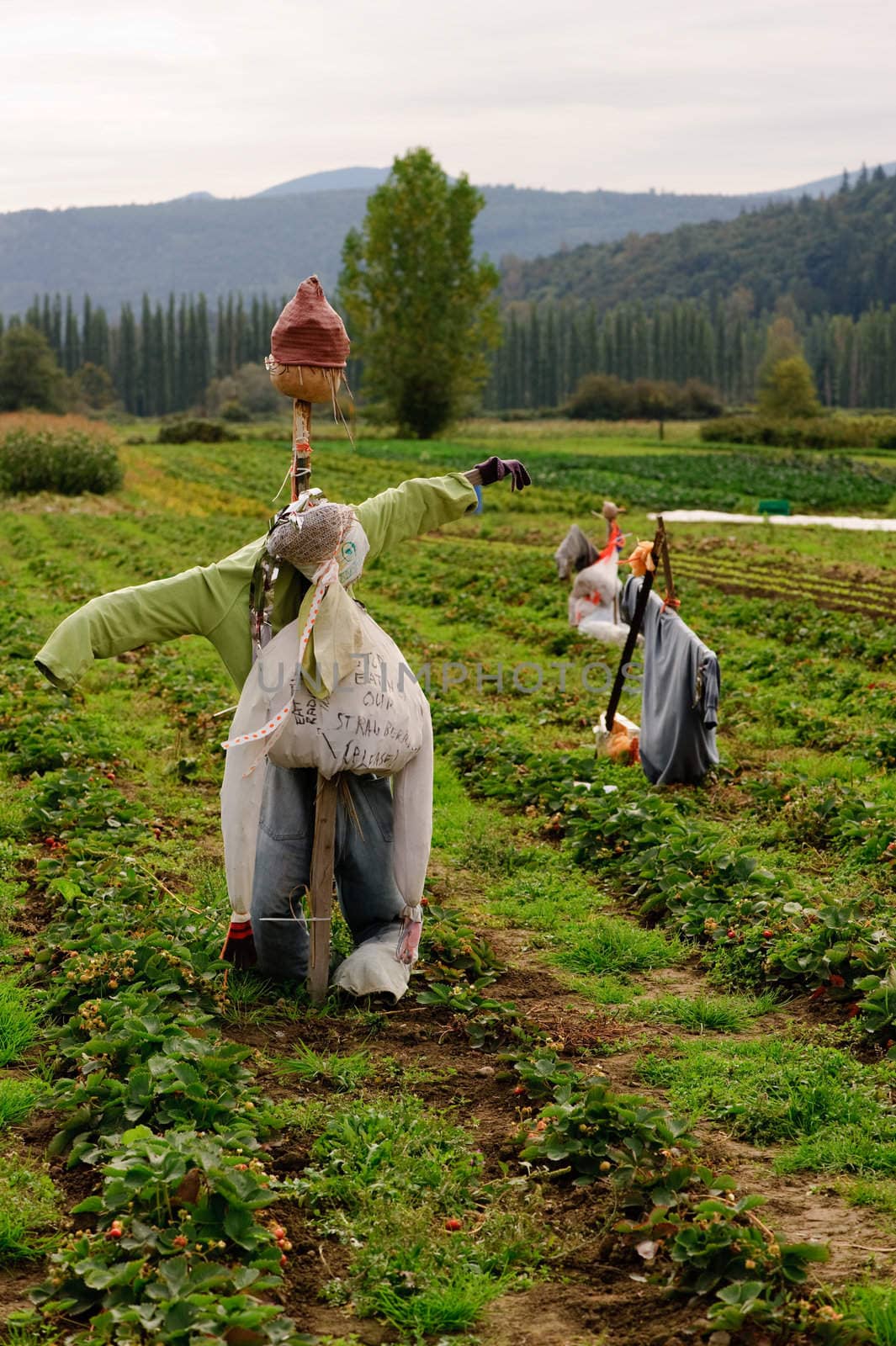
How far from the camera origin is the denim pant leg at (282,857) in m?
5.16

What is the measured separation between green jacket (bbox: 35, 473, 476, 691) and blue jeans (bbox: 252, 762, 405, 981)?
1.65 ft

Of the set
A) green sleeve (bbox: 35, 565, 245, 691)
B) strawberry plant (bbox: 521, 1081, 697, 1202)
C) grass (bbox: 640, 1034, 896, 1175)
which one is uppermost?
green sleeve (bbox: 35, 565, 245, 691)

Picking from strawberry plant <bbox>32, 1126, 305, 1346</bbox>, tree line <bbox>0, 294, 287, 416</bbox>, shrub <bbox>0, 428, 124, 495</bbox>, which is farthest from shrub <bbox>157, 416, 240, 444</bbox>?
strawberry plant <bbox>32, 1126, 305, 1346</bbox>

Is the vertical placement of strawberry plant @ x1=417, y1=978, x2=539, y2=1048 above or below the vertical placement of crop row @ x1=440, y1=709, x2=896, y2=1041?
below

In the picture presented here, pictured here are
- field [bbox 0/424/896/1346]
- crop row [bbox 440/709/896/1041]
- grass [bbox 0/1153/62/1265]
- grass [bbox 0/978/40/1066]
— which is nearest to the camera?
field [bbox 0/424/896/1346]

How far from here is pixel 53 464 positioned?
33.3m

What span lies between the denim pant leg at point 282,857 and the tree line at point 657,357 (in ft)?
360

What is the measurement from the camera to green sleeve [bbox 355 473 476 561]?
16.8 ft

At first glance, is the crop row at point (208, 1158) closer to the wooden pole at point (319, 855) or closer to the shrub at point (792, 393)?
the wooden pole at point (319, 855)

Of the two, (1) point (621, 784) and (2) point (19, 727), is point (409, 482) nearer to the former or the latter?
(1) point (621, 784)

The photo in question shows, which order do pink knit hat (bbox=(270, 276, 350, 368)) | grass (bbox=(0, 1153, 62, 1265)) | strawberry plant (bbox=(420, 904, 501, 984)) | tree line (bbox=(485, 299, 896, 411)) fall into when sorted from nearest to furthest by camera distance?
1. grass (bbox=(0, 1153, 62, 1265))
2. pink knit hat (bbox=(270, 276, 350, 368))
3. strawberry plant (bbox=(420, 904, 501, 984))
4. tree line (bbox=(485, 299, 896, 411))

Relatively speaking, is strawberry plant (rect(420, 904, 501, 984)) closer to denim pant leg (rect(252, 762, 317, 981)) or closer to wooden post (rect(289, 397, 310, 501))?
denim pant leg (rect(252, 762, 317, 981))

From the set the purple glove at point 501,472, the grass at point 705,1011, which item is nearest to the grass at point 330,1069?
the grass at point 705,1011

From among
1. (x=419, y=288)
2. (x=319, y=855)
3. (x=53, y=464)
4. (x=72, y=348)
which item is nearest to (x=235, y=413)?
(x=419, y=288)
